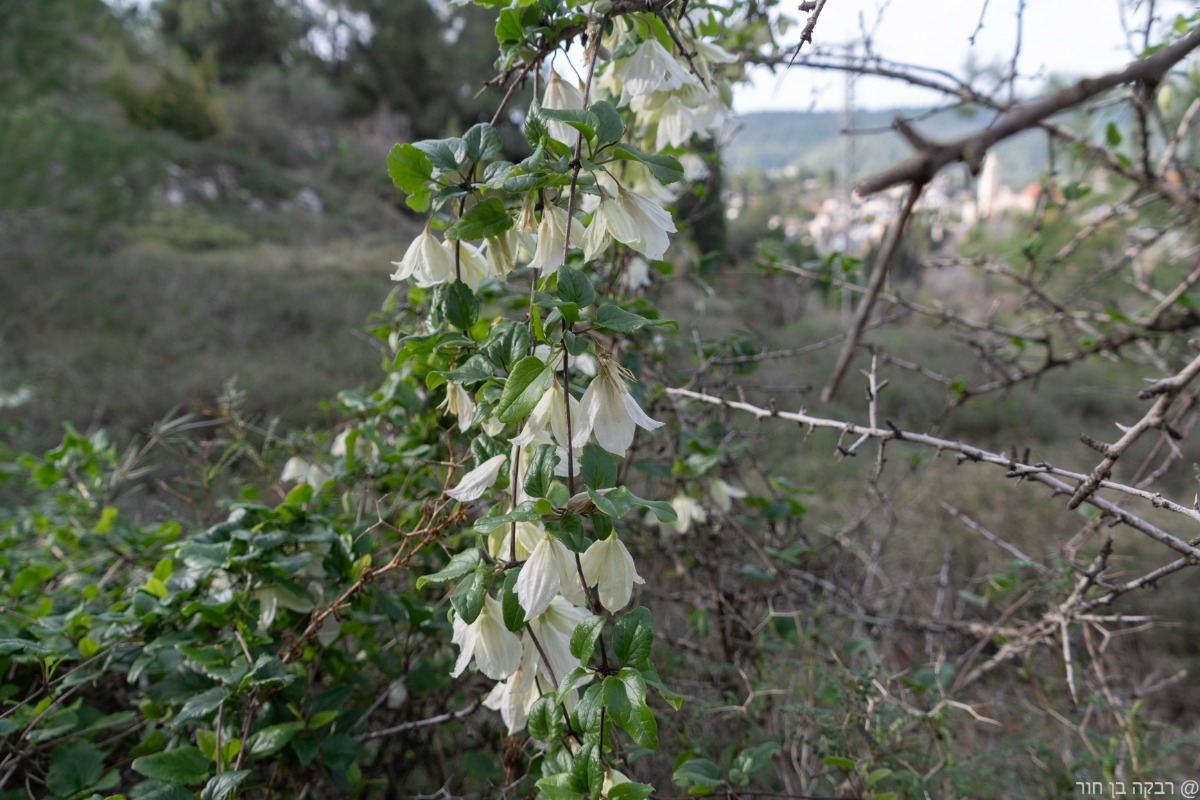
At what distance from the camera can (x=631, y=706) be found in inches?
20.1

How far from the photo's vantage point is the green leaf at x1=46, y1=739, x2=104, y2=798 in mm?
778

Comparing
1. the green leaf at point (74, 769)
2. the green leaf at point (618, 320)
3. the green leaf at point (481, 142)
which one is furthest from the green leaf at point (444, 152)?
the green leaf at point (74, 769)

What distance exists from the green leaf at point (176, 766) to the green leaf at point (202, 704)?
0.13ft

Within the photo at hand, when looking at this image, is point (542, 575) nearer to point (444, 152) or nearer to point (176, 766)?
point (444, 152)

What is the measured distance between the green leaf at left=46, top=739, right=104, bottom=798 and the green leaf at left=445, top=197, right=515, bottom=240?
79 cm

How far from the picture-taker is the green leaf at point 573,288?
54 centimetres

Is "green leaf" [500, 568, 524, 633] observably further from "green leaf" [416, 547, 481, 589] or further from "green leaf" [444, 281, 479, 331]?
"green leaf" [444, 281, 479, 331]

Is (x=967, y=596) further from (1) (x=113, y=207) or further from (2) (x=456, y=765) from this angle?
(1) (x=113, y=207)

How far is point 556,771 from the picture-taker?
0.61m

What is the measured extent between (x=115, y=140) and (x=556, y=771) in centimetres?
623

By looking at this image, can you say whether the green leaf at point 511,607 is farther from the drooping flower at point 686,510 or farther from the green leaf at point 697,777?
the drooping flower at point 686,510

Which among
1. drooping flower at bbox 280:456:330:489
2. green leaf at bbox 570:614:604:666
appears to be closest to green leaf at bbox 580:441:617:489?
green leaf at bbox 570:614:604:666

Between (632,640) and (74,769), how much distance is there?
2.50 feet

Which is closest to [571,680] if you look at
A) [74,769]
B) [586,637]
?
[586,637]
